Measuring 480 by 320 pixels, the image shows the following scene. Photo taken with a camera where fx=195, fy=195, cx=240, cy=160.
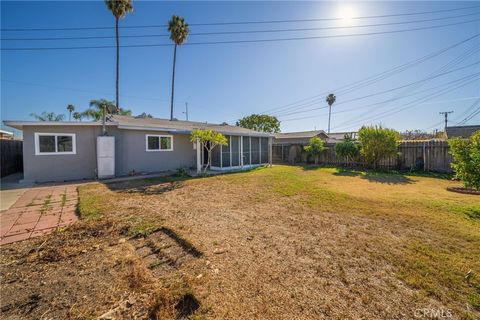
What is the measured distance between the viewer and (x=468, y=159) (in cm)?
531

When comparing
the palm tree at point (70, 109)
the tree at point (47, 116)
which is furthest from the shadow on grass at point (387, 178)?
the palm tree at point (70, 109)

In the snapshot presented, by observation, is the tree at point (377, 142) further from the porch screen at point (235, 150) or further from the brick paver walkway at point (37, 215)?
the brick paver walkway at point (37, 215)

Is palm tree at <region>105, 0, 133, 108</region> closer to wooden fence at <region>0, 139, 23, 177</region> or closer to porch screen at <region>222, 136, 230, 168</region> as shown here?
wooden fence at <region>0, 139, 23, 177</region>

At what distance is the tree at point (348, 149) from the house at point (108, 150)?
6.76 meters

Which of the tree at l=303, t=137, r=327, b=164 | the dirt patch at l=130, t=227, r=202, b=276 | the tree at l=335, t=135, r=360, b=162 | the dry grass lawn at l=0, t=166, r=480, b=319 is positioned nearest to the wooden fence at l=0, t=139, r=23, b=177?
the dry grass lawn at l=0, t=166, r=480, b=319

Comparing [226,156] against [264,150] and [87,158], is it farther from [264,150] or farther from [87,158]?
[87,158]

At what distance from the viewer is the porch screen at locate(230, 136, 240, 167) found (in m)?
13.4

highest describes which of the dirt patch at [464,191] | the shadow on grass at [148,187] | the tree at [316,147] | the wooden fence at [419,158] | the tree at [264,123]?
the tree at [264,123]

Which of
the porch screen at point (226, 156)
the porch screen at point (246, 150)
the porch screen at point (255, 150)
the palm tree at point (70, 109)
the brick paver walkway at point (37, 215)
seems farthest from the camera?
the palm tree at point (70, 109)

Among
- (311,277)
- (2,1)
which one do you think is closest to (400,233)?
(311,277)

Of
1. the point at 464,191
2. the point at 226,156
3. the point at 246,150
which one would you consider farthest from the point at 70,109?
the point at 464,191

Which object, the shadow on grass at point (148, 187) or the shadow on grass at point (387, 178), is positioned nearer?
the shadow on grass at point (148, 187)

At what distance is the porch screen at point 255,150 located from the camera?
15.0 m
